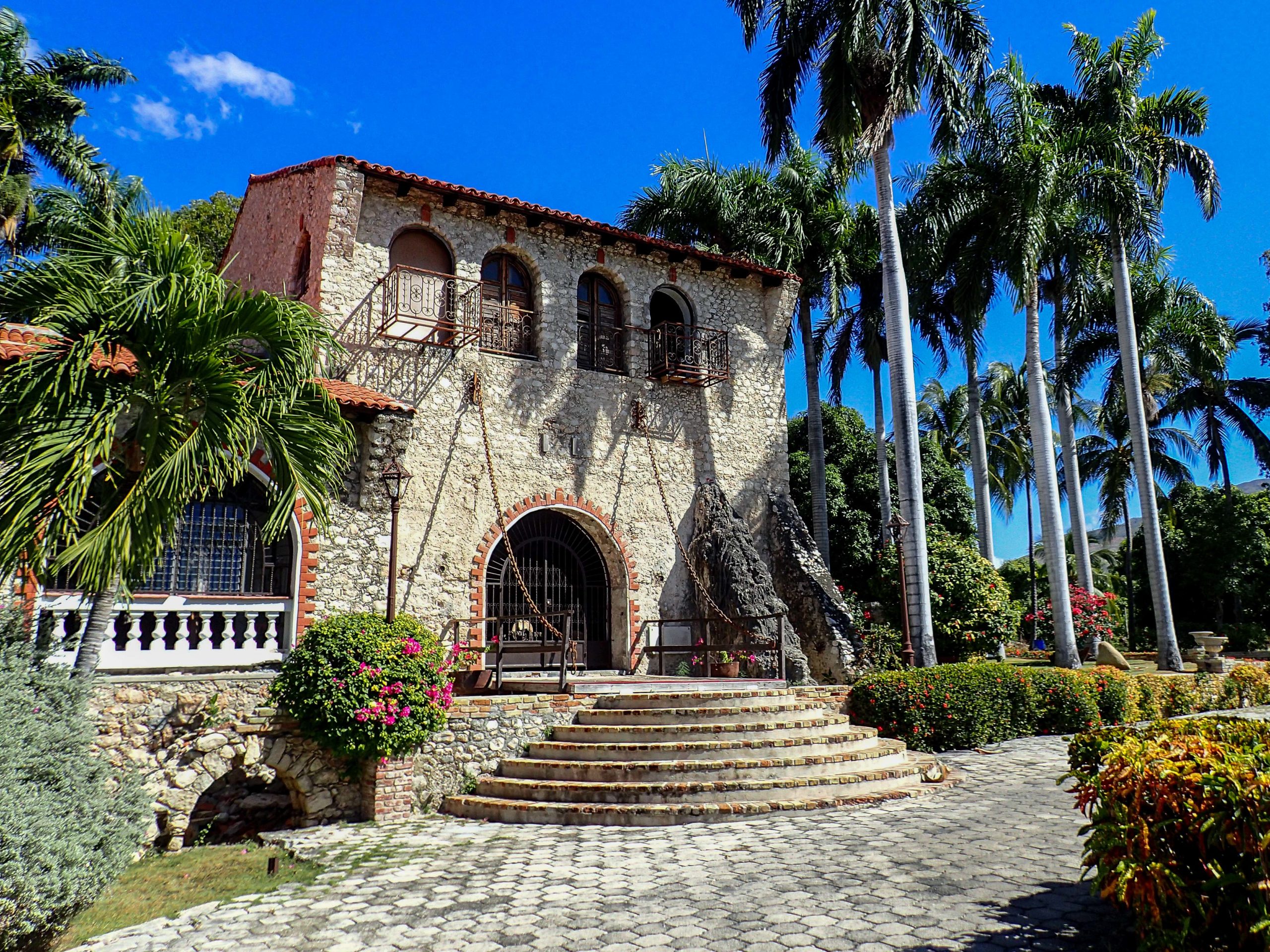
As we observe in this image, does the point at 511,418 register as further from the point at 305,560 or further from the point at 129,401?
the point at 129,401

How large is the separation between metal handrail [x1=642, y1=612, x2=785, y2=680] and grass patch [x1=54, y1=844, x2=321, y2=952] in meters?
7.59

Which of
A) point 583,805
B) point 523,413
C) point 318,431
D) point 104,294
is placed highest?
point 523,413

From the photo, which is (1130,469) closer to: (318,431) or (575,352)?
(575,352)

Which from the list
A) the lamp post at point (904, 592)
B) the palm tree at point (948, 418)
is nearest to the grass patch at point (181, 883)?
the lamp post at point (904, 592)

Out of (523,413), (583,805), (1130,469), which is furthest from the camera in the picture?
(1130,469)

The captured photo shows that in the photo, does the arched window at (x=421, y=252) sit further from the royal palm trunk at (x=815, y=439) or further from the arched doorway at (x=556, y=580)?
the royal palm trunk at (x=815, y=439)

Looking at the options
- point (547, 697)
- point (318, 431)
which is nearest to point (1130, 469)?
point (547, 697)

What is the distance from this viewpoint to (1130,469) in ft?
126

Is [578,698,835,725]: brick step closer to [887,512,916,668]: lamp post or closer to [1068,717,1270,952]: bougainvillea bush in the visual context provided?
[887,512,916,668]: lamp post

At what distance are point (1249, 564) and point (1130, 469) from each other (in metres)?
7.53

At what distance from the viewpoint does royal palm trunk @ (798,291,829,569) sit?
2272 centimetres

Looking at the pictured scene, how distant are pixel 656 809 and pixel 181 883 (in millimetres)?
4730

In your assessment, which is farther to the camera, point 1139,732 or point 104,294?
point 104,294

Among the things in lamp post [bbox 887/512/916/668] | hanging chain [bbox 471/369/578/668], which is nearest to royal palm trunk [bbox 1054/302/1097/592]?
lamp post [bbox 887/512/916/668]
